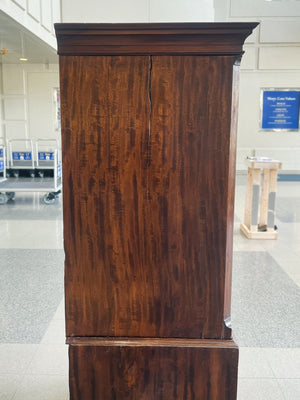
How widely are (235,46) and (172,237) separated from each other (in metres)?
0.57

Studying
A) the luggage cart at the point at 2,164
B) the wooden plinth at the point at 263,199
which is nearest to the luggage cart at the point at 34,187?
the luggage cart at the point at 2,164

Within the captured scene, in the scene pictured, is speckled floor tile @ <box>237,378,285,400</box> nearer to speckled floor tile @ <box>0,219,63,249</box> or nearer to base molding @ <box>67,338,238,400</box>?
base molding @ <box>67,338,238,400</box>

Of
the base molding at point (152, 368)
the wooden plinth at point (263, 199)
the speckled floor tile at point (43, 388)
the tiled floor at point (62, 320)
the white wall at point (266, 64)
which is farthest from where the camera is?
the white wall at point (266, 64)

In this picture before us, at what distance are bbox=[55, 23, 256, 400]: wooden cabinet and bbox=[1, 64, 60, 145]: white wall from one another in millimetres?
10562

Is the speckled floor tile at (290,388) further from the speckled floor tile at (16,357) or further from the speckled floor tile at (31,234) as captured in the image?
the speckled floor tile at (31,234)

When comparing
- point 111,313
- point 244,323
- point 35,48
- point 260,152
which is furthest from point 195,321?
point 260,152

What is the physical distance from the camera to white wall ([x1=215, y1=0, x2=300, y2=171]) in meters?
10.5

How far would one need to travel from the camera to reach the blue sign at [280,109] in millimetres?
10969

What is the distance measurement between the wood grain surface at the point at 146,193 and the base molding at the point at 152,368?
0.04m

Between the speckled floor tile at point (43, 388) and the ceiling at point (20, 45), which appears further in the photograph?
the ceiling at point (20, 45)

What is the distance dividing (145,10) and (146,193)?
9.82ft

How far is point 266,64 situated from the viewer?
10.7 meters

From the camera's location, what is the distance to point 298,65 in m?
10.7

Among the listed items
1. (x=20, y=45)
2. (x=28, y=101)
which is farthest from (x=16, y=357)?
(x=28, y=101)
